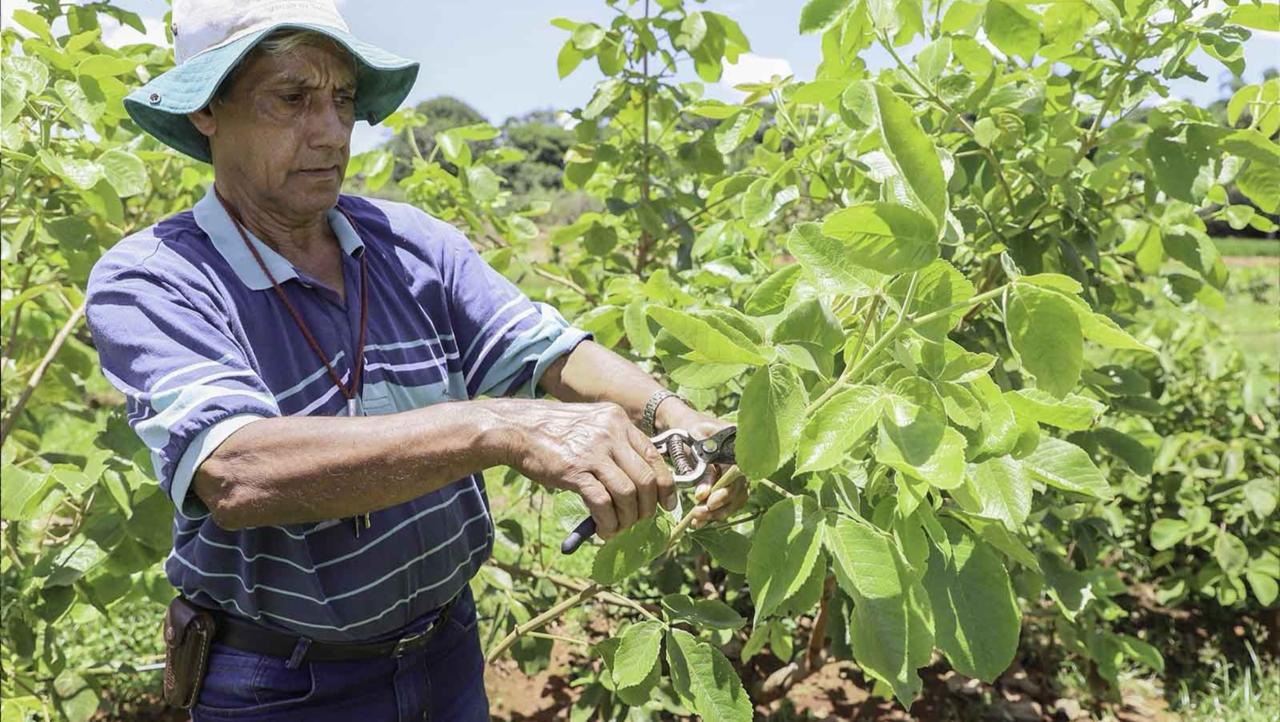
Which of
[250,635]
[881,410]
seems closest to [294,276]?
[250,635]

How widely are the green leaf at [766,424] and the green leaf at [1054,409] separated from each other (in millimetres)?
267

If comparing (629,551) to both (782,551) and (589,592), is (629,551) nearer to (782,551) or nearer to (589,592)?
(782,551)

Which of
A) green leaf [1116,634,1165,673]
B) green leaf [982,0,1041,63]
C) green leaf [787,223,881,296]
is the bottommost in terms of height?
green leaf [1116,634,1165,673]

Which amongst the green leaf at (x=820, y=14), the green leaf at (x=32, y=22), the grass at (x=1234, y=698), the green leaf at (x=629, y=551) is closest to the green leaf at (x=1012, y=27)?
the green leaf at (x=820, y=14)

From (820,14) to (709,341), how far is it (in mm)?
931

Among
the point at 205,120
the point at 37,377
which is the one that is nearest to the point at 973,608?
the point at 205,120

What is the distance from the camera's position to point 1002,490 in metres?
1.23

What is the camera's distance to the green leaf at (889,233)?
3.63ft

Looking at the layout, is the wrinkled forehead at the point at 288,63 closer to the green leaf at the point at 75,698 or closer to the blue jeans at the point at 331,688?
the blue jeans at the point at 331,688

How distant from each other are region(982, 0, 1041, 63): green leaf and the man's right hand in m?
1.08

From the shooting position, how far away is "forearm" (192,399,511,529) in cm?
131

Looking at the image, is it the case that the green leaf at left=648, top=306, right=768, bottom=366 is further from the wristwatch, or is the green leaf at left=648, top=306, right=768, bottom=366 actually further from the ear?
the ear

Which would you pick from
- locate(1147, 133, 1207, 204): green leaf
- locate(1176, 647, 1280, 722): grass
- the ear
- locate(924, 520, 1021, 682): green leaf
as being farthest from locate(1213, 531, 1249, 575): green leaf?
the ear

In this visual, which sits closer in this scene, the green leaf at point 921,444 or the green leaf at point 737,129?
the green leaf at point 921,444
